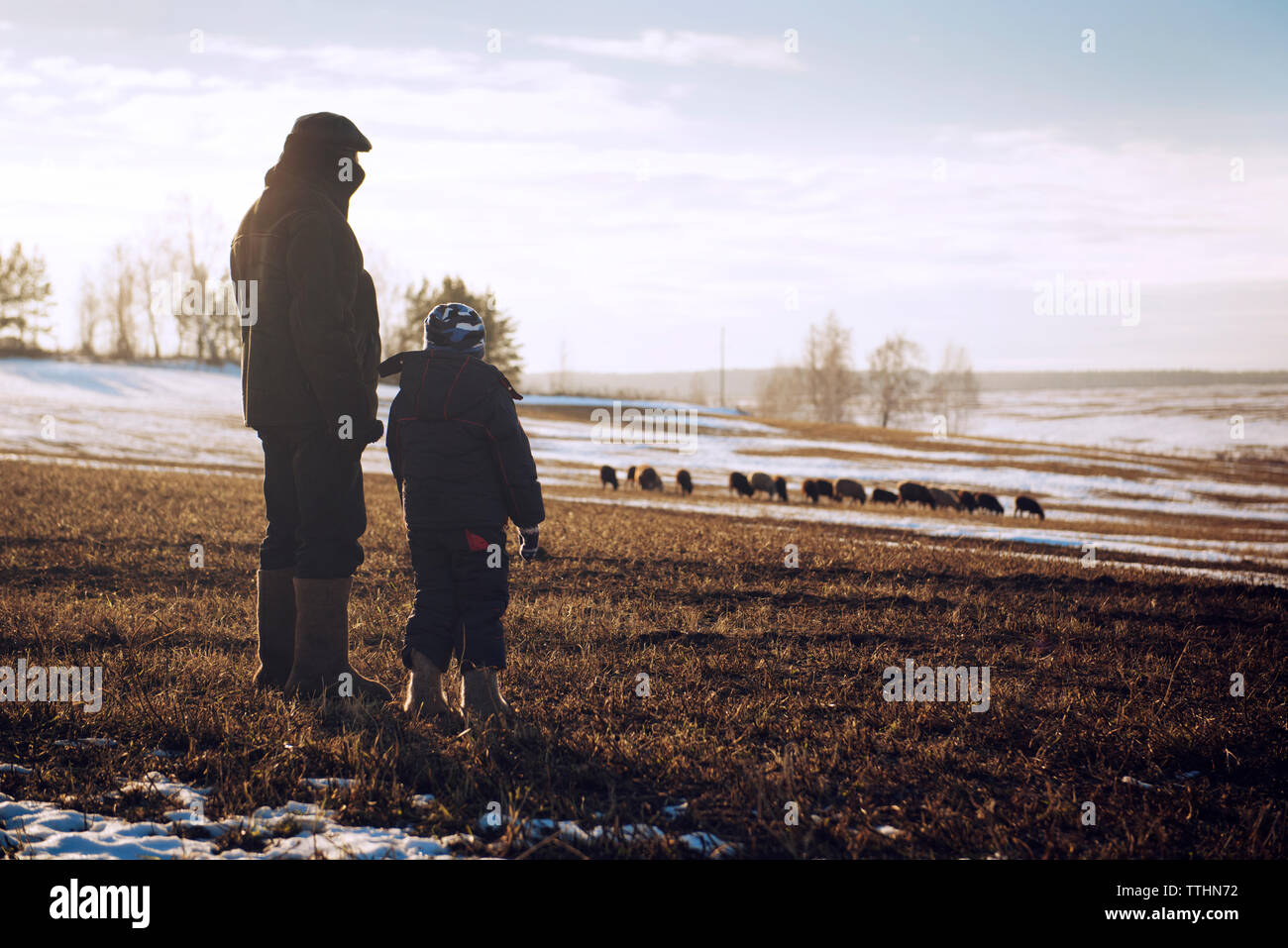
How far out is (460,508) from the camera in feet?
14.3

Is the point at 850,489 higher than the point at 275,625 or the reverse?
the reverse

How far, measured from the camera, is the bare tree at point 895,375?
83.8m

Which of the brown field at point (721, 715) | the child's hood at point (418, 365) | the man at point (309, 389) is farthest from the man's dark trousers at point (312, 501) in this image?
the brown field at point (721, 715)

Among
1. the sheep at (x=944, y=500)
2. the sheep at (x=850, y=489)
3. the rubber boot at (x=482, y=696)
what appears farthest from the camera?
the sheep at (x=850, y=489)

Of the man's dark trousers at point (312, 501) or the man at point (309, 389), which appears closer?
the man at point (309, 389)

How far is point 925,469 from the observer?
4306cm

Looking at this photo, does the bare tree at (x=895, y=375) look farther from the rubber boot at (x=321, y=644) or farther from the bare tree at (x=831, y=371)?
the rubber boot at (x=321, y=644)

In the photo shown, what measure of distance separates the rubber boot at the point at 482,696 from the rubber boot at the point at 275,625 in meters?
1.08

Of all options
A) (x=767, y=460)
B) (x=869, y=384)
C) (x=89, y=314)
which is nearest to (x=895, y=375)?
(x=869, y=384)

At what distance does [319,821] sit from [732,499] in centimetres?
2200

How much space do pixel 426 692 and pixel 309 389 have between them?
1660 millimetres

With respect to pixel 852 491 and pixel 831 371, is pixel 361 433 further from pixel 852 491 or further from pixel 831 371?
pixel 831 371
